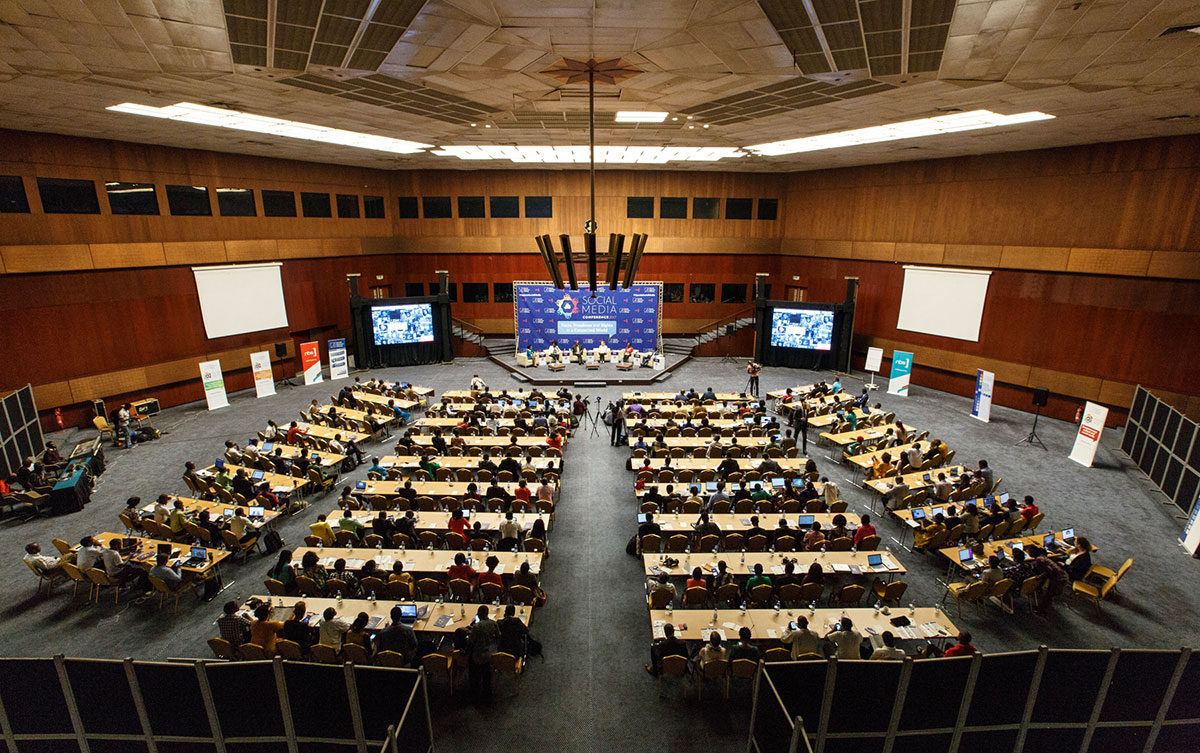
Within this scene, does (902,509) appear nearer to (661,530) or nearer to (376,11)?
(661,530)

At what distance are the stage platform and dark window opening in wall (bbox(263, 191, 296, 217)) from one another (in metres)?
10.8

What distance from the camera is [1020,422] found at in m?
17.8

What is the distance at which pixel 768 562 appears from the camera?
8.90 metres

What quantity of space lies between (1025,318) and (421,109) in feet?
66.5

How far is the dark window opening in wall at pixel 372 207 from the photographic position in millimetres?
26312

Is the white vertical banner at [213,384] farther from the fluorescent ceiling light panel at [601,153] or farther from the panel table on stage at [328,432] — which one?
the fluorescent ceiling light panel at [601,153]

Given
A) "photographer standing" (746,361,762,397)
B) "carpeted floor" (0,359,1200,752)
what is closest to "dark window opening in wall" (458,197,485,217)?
"carpeted floor" (0,359,1200,752)

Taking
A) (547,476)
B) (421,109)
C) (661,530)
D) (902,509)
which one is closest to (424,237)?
(421,109)

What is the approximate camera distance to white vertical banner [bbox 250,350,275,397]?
20.2 m

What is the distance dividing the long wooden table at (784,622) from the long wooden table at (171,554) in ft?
24.6

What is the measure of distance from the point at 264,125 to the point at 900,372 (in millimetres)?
22246

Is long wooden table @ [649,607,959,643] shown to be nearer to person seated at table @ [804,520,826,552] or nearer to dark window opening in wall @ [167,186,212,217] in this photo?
person seated at table @ [804,520,826,552]

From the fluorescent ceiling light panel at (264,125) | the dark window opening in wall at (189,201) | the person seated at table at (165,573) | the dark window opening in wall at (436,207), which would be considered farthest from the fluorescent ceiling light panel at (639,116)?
the dark window opening in wall at (189,201)

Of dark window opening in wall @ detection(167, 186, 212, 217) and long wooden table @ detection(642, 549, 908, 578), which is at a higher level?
dark window opening in wall @ detection(167, 186, 212, 217)
